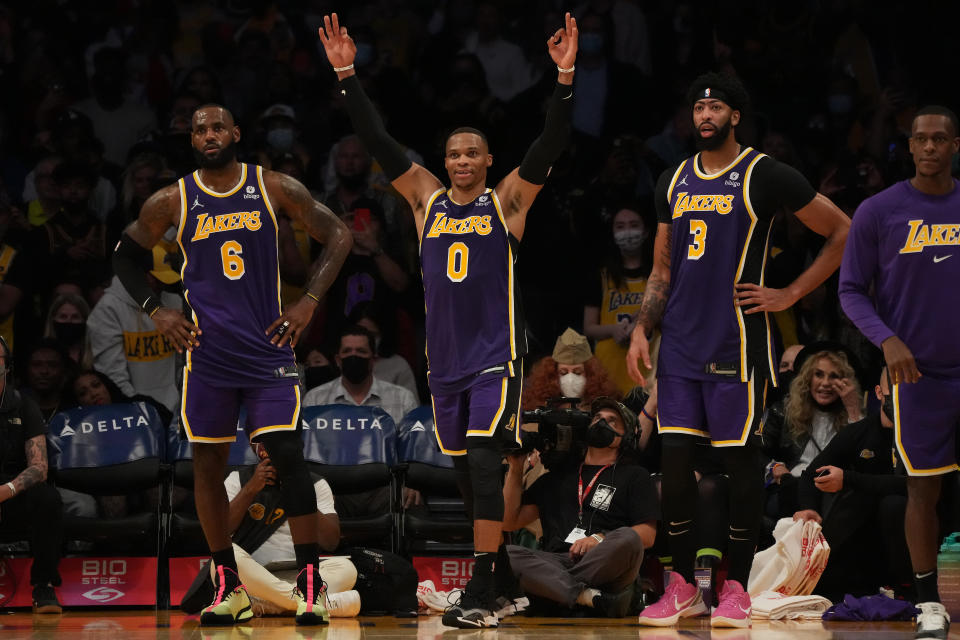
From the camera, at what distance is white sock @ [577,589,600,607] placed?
7.80 m

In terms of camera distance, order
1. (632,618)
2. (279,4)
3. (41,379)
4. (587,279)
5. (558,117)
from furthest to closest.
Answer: (279,4) < (587,279) < (41,379) < (632,618) < (558,117)

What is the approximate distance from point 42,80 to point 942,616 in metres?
9.12

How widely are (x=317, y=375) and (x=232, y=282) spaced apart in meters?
3.13

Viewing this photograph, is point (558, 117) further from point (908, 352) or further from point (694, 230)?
point (908, 352)

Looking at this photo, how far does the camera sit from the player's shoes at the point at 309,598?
6.80 meters

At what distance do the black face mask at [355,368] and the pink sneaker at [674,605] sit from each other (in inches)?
133

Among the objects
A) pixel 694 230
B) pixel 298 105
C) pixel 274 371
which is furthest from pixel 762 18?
pixel 274 371

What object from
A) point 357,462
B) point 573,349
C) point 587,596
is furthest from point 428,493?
point 587,596

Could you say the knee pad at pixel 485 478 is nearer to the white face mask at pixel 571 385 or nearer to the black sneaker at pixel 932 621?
the black sneaker at pixel 932 621

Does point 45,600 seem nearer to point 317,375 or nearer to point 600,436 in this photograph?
point 317,375

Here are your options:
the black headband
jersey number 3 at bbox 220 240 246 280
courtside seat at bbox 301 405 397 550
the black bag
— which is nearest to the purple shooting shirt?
the black headband

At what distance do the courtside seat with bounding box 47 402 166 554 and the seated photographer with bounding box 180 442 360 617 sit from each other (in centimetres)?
68

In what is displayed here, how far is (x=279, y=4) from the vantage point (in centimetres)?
1302

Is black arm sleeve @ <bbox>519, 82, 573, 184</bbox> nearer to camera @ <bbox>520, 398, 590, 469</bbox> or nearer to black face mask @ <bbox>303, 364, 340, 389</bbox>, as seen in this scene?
camera @ <bbox>520, 398, 590, 469</bbox>
